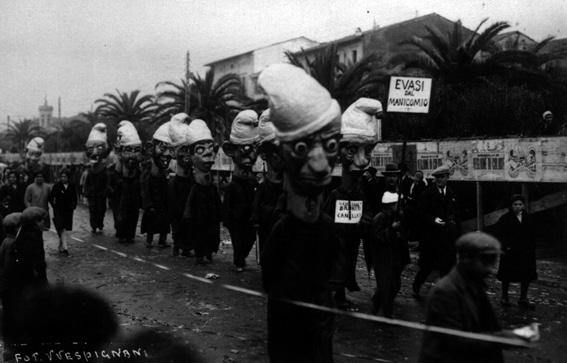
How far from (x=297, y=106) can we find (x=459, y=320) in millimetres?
1896

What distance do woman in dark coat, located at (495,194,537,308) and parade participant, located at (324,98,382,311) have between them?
1.91 meters

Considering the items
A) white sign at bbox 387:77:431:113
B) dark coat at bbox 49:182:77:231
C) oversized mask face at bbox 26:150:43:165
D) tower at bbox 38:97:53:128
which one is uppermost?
tower at bbox 38:97:53:128

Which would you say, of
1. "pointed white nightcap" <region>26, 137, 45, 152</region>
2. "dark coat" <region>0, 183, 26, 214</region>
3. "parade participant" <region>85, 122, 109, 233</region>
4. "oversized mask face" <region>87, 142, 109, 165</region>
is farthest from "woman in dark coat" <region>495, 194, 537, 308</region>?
"pointed white nightcap" <region>26, 137, 45, 152</region>

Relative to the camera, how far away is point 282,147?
4906mm

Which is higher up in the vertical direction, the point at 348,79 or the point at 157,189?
the point at 348,79

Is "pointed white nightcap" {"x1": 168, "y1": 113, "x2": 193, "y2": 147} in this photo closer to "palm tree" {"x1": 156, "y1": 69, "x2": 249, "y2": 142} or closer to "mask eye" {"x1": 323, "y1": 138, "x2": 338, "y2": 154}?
"mask eye" {"x1": 323, "y1": 138, "x2": 338, "y2": 154}

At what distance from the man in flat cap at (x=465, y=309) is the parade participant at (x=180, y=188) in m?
8.41

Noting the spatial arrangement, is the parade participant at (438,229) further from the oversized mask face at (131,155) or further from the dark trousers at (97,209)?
the dark trousers at (97,209)

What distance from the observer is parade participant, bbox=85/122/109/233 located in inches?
592

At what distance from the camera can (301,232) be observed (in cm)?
481

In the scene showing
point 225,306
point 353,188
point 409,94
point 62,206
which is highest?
point 409,94

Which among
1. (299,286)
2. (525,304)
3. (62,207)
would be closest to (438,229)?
(525,304)

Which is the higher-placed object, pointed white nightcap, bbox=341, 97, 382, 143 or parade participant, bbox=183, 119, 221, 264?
pointed white nightcap, bbox=341, 97, 382, 143

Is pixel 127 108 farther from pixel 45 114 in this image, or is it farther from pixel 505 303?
pixel 45 114
